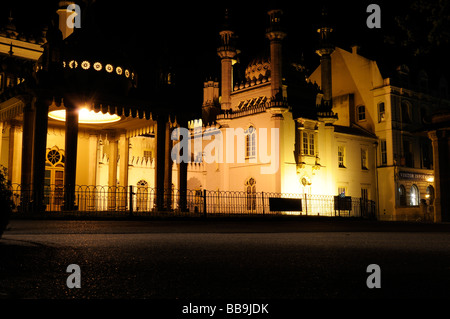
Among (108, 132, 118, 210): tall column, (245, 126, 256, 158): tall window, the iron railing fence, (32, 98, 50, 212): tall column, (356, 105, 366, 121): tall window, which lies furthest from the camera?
(356, 105, 366, 121): tall window

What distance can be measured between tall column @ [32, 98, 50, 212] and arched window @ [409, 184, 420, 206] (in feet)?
121

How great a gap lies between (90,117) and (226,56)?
19.6 meters

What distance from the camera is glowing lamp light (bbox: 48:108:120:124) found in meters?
23.1

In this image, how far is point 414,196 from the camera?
45.0 meters

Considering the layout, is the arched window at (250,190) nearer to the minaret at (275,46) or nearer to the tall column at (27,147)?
the minaret at (275,46)

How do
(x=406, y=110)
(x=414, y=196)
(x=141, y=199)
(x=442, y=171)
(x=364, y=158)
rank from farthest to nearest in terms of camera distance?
(x=406, y=110)
(x=414, y=196)
(x=364, y=158)
(x=141, y=199)
(x=442, y=171)

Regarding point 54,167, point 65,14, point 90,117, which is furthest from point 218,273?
point 65,14

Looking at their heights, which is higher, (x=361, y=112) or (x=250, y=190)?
(x=361, y=112)

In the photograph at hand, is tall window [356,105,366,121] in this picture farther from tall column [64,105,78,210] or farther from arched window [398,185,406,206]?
tall column [64,105,78,210]

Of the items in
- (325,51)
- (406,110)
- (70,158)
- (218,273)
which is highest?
(325,51)

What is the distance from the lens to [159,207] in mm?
19531

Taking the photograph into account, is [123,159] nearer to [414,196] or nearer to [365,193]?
[365,193]

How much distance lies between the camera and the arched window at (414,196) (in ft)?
145

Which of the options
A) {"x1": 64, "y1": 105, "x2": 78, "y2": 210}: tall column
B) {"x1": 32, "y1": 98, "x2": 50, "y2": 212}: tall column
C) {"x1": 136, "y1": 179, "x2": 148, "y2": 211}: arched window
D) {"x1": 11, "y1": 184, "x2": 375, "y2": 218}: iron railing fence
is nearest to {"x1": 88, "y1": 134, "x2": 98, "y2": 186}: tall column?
{"x1": 11, "y1": 184, "x2": 375, "y2": 218}: iron railing fence
